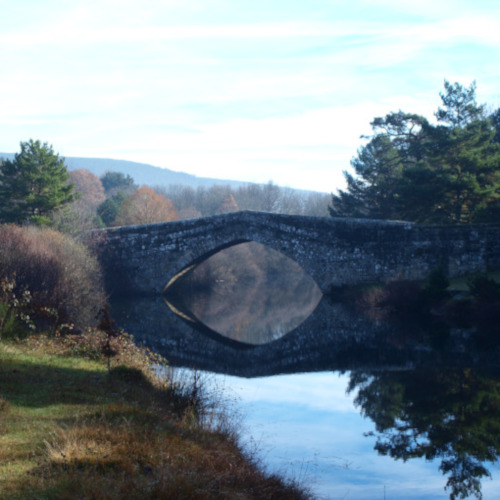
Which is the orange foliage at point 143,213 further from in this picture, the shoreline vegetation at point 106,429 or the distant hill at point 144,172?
the distant hill at point 144,172

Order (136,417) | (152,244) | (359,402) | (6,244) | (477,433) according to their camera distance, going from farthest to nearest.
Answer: (152,244)
(6,244)
(359,402)
(477,433)
(136,417)

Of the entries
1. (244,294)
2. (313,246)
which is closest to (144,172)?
(244,294)

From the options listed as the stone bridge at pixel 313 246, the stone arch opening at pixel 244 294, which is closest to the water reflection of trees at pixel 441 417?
the stone arch opening at pixel 244 294

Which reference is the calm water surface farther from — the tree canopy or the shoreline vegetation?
the tree canopy

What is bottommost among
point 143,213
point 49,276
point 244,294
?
point 244,294

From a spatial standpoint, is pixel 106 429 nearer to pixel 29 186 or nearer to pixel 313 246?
pixel 313 246

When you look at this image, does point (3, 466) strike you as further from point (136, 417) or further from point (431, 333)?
point (431, 333)

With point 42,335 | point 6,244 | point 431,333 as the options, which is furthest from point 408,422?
point 6,244

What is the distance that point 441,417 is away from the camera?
9609 millimetres

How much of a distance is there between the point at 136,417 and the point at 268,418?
320cm

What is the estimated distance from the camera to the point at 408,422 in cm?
952

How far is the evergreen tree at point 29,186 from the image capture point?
27.1 metres

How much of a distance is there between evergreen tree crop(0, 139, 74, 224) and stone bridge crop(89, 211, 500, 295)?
2535 millimetres

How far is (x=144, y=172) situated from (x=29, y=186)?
362 ft
